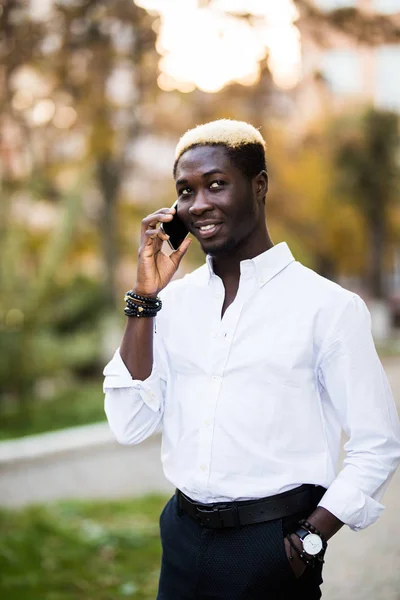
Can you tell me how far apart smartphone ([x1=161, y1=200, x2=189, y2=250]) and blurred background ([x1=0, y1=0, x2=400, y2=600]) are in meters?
2.44

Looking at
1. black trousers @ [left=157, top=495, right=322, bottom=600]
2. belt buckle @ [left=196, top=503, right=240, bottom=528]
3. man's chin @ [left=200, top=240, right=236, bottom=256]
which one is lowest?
black trousers @ [left=157, top=495, right=322, bottom=600]

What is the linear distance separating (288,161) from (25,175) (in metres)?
8.23

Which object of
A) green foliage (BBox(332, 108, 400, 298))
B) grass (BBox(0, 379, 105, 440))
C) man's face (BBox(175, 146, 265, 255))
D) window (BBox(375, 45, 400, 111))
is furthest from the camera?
window (BBox(375, 45, 400, 111))

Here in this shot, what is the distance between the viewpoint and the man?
2215 mm

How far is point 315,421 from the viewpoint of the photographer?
2283 mm

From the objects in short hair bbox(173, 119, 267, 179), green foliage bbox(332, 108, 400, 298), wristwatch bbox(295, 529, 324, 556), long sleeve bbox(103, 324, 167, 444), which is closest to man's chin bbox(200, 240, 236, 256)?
short hair bbox(173, 119, 267, 179)

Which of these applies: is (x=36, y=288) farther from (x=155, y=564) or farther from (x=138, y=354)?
(x=138, y=354)

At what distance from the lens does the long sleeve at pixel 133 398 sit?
2363 mm

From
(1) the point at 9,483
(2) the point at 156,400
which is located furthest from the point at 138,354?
(1) the point at 9,483

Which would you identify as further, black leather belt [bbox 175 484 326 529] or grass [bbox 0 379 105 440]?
grass [bbox 0 379 105 440]

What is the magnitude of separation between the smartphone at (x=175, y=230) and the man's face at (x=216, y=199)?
8cm

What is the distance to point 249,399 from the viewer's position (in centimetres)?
224

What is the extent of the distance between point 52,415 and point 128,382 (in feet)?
28.1

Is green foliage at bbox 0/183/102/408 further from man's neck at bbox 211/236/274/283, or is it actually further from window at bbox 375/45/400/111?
window at bbox 375/45/400/111
